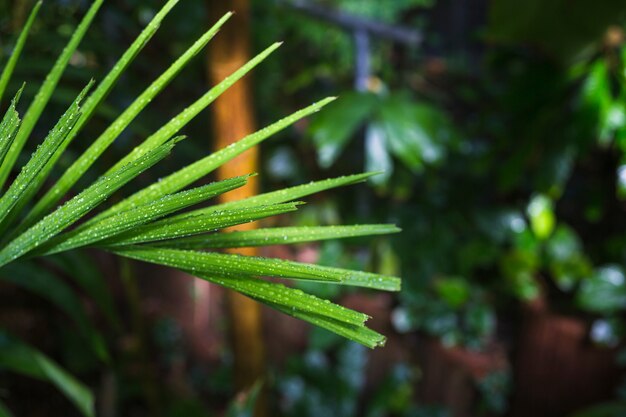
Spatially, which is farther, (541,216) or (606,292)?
(541,216)

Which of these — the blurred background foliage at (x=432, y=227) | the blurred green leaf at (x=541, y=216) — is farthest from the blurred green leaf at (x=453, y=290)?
the blurred green leaf at (x=541, y=216)

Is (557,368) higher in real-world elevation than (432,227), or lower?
lower

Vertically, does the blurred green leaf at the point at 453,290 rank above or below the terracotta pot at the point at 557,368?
above

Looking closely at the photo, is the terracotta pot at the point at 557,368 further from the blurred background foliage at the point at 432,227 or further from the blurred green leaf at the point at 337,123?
the blurred green leaf at the point at 337,123

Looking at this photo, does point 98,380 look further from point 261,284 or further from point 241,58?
point 261,284

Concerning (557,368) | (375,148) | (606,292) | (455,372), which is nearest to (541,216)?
(606,292)

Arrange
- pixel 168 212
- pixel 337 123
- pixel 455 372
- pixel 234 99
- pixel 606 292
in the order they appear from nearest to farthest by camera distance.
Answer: pixel 168 212, pixel 234 99, pixel 337 123, pixel 606 292, pixel 455 372

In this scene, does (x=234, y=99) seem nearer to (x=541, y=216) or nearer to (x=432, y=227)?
(x=432, y=227)

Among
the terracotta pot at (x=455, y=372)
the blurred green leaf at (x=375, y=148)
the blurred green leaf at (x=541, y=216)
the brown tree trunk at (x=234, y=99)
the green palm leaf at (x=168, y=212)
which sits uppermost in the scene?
the blurred green leaf at (x=541, y=216)

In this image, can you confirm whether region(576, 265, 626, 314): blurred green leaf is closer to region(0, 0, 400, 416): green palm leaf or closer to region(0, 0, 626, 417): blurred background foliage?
region(0, 0, 626, 417): blurred background foliage

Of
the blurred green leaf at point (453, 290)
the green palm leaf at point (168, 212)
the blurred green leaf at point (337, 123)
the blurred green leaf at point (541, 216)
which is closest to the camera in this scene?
the green palm leaf at point (168, 212)
